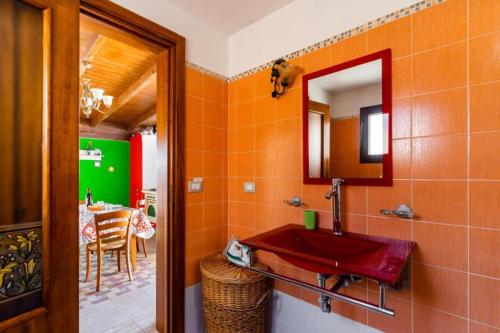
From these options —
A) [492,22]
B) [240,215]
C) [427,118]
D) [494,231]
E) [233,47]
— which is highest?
[233,47]

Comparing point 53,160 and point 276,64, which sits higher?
point 276,64

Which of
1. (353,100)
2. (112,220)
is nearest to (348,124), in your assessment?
(353,100)

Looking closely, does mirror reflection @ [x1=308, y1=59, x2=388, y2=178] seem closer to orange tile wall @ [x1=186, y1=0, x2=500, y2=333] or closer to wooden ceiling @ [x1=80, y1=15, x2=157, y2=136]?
orange tile wall @ [x1=186, y1=0, x2=500, y2=333]

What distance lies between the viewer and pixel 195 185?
1708 mm

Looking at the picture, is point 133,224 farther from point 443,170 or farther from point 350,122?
point 443,170

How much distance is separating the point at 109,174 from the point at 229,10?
5690 mm

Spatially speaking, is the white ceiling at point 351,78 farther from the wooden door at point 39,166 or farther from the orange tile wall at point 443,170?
the wooden door at point 39,166

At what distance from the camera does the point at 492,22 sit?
956mm

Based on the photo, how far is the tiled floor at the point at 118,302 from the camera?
6.28 feet

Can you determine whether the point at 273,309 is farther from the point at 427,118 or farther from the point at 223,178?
the point at 427,118

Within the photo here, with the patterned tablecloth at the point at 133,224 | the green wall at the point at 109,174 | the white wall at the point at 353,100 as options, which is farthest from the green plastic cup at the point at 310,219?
the green wall at the point at 109,174

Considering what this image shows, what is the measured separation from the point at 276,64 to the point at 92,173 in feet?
19.0

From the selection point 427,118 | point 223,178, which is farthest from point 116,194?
point 427,118

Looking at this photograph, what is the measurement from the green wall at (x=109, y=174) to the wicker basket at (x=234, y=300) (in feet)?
17.6
